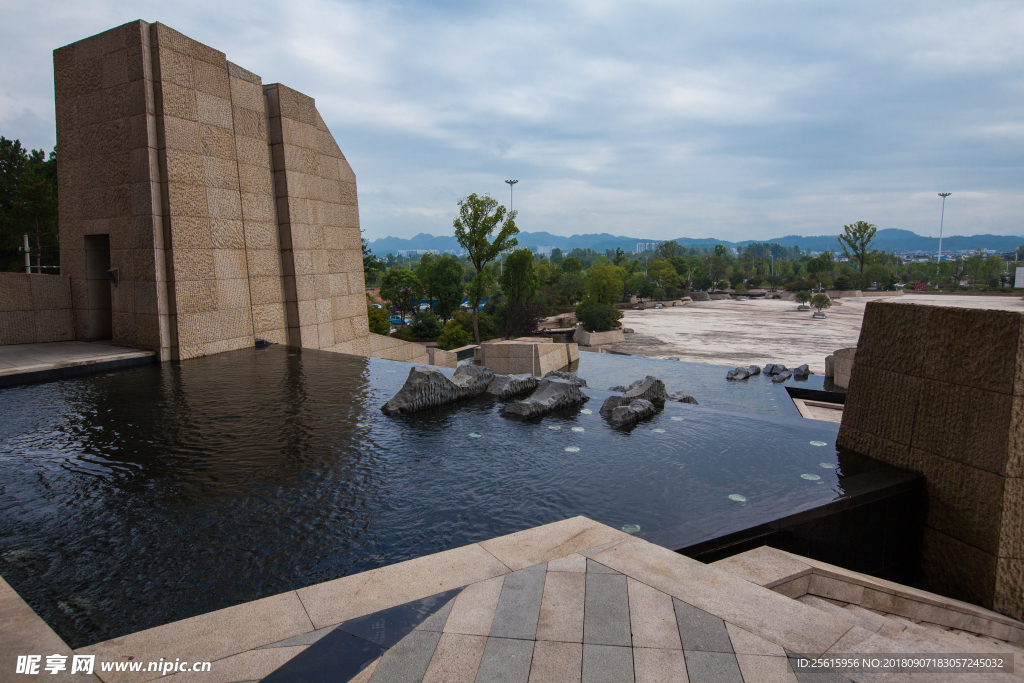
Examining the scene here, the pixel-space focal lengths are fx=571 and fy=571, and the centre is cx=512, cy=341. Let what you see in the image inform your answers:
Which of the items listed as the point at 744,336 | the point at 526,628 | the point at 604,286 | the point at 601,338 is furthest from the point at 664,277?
the point at 526,628

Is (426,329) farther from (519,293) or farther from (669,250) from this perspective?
(669,250)

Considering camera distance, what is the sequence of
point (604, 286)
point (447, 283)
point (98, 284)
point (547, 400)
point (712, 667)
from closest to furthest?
point (712, 667)
point (547, 400)
point (98, 284)
point (604, 286)
point (447, 283)

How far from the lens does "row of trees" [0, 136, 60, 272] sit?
19266 mm

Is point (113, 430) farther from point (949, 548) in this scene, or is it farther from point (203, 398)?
point (949, 548)

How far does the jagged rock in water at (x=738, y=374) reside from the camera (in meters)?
17.2

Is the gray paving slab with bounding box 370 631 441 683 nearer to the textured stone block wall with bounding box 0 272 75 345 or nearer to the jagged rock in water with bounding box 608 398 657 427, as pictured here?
the jagged rock in water with bounding box 608 398 657 427

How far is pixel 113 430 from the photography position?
599 cm

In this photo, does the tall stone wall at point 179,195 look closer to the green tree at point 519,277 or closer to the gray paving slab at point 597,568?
the gray paving slab at point 597,568

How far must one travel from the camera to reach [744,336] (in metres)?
39.8

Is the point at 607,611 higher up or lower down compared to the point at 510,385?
lower down

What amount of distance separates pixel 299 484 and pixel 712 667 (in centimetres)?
340

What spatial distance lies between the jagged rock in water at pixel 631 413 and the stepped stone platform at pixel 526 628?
10.1 feet

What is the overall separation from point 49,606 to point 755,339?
3951cm

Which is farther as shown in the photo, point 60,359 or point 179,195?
point 179,195
